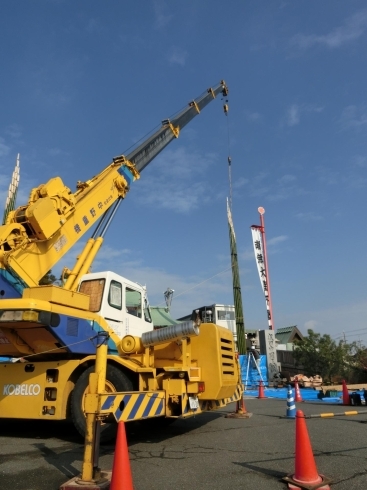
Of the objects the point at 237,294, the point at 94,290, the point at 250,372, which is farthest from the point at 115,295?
the point at 237,294

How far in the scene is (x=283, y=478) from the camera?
4109 millimetres

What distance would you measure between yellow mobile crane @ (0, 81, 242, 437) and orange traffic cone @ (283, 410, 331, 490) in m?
2.12

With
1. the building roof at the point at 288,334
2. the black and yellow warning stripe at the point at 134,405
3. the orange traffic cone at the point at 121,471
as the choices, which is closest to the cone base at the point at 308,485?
the orange traffic cone at the point at 121,471

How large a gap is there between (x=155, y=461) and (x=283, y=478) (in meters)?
1.79

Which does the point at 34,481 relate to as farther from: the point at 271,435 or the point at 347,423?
the point at 347,423

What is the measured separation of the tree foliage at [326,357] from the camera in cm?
2761

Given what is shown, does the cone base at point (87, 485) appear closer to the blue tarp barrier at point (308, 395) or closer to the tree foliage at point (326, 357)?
the blue tarp barrier at point (308, 395)

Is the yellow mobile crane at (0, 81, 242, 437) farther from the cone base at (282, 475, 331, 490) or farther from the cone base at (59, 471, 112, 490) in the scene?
the cone base at (282, 475, 331, 490)

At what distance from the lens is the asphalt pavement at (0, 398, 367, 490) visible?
425cm

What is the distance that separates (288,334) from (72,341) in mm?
38051

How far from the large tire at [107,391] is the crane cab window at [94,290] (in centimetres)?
125

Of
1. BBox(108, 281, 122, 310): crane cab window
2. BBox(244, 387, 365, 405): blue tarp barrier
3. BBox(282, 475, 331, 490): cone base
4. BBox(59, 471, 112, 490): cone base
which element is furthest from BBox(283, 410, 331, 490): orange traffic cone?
BBox(244, 387, 365, 405): blue tarp barrier

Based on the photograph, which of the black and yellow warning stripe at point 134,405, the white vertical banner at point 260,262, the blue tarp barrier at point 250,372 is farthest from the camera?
the white vertical banner at point 260,262

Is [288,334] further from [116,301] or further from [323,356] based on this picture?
[116,301]
